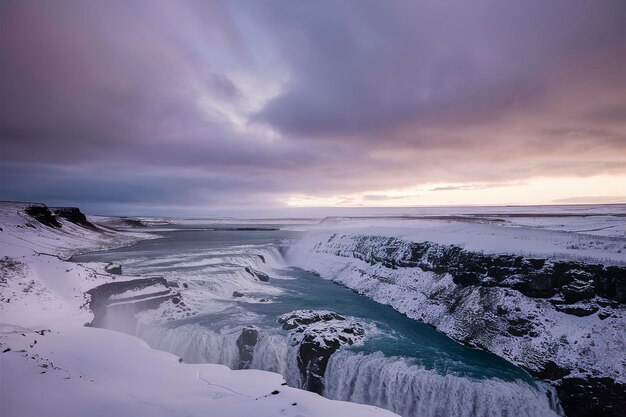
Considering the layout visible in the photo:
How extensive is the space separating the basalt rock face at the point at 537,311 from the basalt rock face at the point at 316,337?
8635 mm

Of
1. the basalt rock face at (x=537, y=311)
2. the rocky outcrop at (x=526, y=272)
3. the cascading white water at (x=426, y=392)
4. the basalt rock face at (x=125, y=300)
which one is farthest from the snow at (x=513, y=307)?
the basalt rock face at (x=125, y=300)

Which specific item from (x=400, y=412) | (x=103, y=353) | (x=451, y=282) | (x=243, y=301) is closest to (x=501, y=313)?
(x=451, y=282)

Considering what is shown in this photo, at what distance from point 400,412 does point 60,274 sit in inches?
1180

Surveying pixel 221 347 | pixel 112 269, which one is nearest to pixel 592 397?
pixel 221 347

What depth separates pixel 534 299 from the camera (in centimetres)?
2331

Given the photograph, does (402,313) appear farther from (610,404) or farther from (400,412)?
(610,404)

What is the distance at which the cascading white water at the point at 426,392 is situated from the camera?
16.4 m

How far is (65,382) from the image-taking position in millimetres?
10727

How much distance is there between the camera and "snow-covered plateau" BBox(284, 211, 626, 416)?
58.3ft

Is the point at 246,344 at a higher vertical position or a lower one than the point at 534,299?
lower

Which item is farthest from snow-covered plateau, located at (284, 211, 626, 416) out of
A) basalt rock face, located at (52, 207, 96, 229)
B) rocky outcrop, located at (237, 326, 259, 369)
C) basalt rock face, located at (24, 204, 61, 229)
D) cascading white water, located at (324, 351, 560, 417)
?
basalt rock face, located at (52, 207, 96, 229)

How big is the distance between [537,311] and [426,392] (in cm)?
1172

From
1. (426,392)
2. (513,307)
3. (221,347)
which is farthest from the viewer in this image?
(513,307)

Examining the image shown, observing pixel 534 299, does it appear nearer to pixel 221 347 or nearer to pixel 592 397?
pixel 592 397
